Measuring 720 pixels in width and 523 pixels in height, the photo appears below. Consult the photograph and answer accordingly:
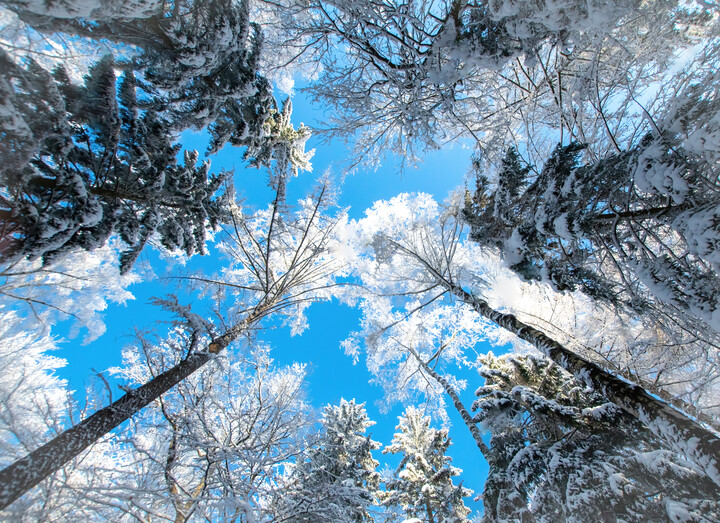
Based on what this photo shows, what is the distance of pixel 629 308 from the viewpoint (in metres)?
3.34

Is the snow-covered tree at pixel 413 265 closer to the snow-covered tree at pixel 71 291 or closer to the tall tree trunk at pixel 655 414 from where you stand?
the tall tree trunk at pixel 655 414

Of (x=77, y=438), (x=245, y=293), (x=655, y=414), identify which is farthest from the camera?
(x=245, y=293)

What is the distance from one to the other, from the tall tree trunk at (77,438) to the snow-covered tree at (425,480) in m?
7.27

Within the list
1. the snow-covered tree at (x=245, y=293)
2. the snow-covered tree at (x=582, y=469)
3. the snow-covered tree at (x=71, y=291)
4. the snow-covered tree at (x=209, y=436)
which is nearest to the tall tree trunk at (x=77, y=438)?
the snow-covered tree at (x=245, y=293)

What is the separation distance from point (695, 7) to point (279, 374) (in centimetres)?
1107

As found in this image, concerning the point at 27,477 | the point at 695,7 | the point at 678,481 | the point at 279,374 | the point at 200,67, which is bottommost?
the point at 678,481

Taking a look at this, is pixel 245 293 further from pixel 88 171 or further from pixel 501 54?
pixel 501 54

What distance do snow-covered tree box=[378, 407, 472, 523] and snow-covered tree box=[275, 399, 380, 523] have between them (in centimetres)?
90

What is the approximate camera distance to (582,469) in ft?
10.6

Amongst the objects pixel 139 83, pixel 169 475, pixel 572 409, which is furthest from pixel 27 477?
pixel 572 409

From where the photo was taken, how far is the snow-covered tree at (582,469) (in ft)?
8.50

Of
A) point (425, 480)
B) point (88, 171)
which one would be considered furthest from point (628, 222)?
point (425, 480)

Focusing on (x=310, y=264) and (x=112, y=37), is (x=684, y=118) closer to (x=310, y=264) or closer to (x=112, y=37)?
(x=112, y=37)

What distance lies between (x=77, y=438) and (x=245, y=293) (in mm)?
5082
